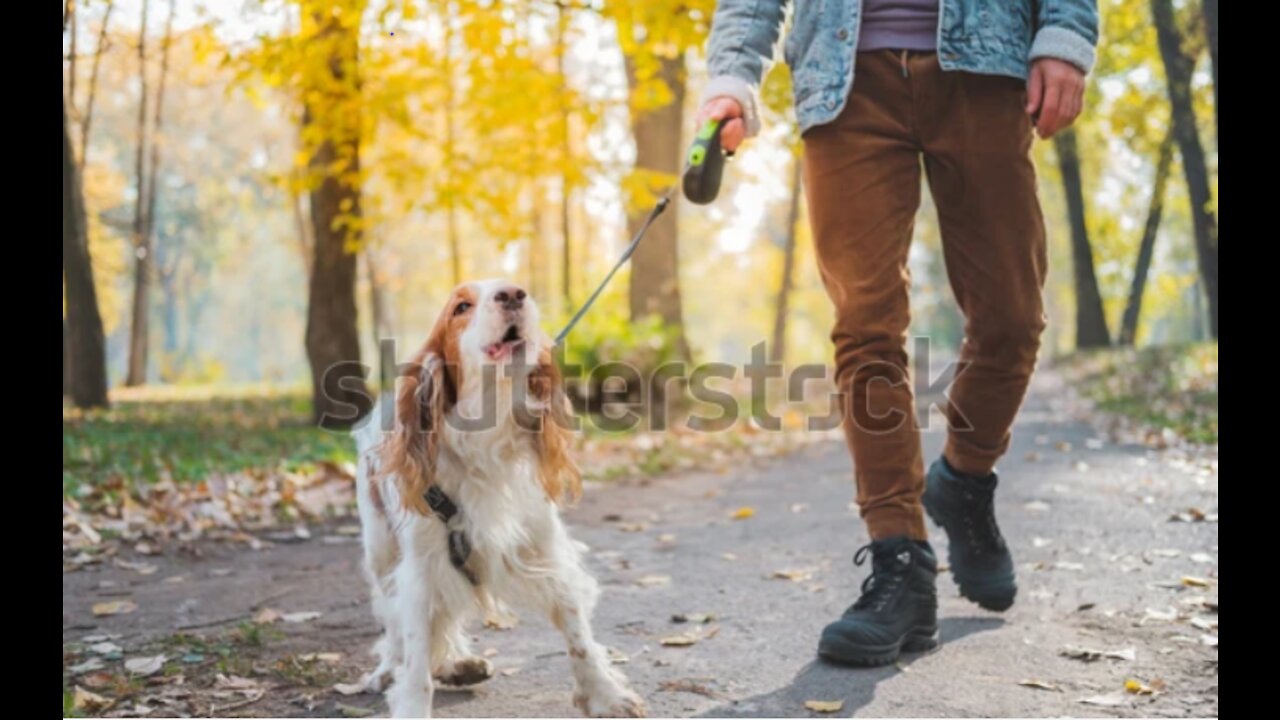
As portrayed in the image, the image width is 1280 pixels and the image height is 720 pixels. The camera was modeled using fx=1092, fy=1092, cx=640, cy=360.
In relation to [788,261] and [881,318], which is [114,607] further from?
[788,261]

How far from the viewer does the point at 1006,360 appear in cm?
343

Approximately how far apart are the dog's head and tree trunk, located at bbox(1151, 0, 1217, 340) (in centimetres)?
1488

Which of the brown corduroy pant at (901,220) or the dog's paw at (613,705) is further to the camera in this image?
the brown corduroy pant at (901,220)

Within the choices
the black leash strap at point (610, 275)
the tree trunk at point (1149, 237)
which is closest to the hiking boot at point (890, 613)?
the black leash strap at point (610, 275)

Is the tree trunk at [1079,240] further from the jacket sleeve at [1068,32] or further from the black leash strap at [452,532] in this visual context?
the black leash strap at [452,532]

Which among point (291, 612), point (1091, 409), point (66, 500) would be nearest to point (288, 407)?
point (66, 500)

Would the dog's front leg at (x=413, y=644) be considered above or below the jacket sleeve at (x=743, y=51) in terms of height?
below

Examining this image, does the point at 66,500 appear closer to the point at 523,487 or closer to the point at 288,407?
the point at 523,487

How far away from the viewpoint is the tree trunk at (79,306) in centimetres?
1161

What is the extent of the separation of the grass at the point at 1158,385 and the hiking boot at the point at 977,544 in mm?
5670

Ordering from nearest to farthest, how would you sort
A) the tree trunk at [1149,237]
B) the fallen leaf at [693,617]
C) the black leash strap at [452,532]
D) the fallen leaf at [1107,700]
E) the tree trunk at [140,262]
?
1. the fallen leaf at [1107,700]
2. the black leash strap at [452,532]
3. the fallen leaf at [693,617]
4. the tree trunk at [140,262]
5. the tree trunk at [1149,237]

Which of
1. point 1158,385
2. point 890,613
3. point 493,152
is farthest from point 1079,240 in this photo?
point 890,613

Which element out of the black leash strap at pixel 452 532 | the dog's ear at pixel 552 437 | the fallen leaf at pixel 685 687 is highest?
the dog's ear at pixel 552 437

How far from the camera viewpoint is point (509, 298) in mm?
3021
